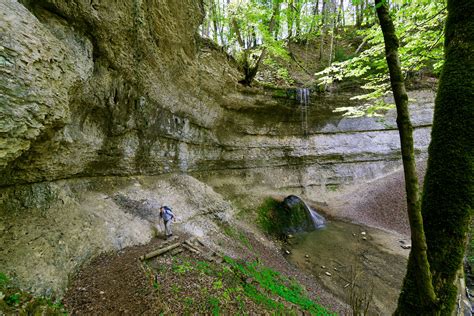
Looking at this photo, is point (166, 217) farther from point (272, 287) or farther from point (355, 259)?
point (355, 259)

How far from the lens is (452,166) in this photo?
95.7 inches

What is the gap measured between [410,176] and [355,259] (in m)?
6.56

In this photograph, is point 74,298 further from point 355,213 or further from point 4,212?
point 355,213

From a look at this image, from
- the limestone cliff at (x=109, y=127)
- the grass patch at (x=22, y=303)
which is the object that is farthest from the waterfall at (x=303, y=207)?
the grass patch at (x=22, y=303)

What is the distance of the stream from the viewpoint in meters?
7.54

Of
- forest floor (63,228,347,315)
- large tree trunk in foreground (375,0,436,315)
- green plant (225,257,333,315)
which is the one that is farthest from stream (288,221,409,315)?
large tree trunk in foreground (375,0,436,315)

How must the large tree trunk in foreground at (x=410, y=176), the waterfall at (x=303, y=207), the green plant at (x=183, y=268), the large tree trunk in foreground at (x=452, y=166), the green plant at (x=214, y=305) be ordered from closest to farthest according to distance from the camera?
the large tree trunk in foreground at (x=410, y=176)
the large tree trunk in foreground at (x=452, y=166)
the green plant at (x=214, y=305)
the green plant at (x=183, y=268)
the waterfall at (x=303, y=207)

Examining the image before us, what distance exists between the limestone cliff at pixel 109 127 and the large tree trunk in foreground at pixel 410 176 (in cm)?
466

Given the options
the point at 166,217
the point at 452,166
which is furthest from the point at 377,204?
the point at 452,166

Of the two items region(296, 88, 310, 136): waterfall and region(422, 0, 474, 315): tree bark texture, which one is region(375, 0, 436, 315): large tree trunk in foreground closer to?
region(422, 0, 474, 315): tree bark texture

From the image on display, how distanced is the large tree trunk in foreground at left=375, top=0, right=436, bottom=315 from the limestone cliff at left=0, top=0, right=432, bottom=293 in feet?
15.3

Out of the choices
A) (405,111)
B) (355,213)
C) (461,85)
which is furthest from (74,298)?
(355,213)

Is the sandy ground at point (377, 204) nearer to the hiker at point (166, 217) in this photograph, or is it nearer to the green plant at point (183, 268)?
the hiker at point (166, 217)

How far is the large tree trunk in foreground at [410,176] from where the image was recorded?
2.15 meters
